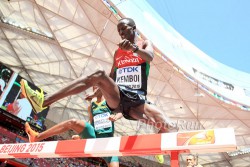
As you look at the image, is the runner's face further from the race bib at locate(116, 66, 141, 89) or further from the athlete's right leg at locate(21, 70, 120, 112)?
Answer: the athlete's right leg at locate(21, 70, 120, 112)

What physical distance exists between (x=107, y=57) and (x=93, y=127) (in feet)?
57.1

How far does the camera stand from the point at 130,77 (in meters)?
3.27

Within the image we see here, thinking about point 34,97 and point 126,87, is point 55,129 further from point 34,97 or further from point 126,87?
point 126,87

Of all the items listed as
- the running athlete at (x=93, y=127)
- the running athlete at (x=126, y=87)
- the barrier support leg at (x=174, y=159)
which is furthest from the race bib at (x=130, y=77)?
the barrier support leg at (x=174, y=159)

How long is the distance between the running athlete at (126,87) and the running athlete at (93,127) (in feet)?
2.40

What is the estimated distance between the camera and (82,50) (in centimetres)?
2106

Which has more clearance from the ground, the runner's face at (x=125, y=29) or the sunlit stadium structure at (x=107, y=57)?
the sunlit stadium structure at (x=107, y=57)

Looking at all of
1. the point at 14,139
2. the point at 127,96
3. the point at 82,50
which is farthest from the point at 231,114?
the point at 127,96

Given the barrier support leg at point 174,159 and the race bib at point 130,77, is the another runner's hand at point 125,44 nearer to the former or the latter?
the race bib at point 130,77

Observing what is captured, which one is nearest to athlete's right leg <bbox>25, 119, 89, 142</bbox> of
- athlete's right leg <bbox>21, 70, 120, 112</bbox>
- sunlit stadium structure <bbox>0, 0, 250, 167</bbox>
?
athlete's right leg <bbox>21, 70, 120, 112</bbox>

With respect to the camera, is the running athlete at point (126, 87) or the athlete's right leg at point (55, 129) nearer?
the running athlete at point (126, 87)

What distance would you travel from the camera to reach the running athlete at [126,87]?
8.95ft

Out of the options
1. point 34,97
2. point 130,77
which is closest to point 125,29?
point 130,77

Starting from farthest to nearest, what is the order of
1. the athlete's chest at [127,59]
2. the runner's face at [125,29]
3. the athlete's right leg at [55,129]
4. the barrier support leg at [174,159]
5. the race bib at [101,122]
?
the race bib at [101,122]
the athlete's right leg at [55,129]
the athlete's chest at [127,59]
the runner's face at [125,29]
the barrier support leg at [174,159]
